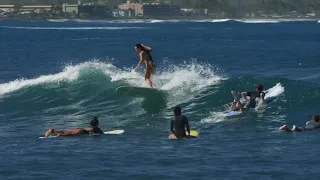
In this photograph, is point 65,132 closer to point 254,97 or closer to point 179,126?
point 179,126

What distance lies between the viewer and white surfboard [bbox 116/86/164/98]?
30364 millimetres

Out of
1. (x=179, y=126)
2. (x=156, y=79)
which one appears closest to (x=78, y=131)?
(x=179, y=126)

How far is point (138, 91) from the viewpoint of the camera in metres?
30.5

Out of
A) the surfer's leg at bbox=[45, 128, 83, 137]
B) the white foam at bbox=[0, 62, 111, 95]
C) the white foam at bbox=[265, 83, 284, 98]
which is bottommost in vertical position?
the white foam at bbox=[0, 62, 111, 95]

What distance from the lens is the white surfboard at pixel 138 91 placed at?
30.4 meters

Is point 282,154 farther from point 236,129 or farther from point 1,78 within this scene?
point 1,78

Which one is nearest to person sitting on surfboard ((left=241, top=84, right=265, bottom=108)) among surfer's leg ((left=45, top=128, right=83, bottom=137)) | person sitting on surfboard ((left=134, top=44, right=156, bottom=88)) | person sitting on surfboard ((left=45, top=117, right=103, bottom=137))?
person sitting on surfboard ((left=134, top=44, right=156, bottom=88))

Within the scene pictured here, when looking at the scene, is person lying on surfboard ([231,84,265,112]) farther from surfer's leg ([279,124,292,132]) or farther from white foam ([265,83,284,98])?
surfer's leg ([279,124,292,132])

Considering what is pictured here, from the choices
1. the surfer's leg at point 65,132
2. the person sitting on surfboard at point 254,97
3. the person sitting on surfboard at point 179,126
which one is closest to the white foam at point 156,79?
the person sitting on surfboard at point 254,97

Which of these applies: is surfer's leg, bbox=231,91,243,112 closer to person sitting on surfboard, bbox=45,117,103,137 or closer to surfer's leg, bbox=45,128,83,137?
person sitting on surfboard, bbox=45,117,103,137

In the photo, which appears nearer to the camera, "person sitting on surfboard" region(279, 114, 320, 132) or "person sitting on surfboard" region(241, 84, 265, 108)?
"person sitting on surfboard" region(279, 114, 320, 132)

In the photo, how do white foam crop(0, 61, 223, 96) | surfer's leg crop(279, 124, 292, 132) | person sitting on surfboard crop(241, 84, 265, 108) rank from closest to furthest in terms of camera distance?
surfer's leg crop(279, 124, 292, 132), person sitting on surfboard crop(241, 84, 265, 108), white foam crop(0, 61, 223, 96)

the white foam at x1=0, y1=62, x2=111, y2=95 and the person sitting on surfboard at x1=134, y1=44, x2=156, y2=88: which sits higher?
the person sitting on surfboard at x1=134, y1=44, x2=156, y2=88

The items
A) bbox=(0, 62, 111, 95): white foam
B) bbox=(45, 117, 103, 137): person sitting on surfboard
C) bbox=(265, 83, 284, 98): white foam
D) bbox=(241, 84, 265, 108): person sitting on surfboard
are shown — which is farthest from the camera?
bbox=(0, 62, 111, 95): white foam
